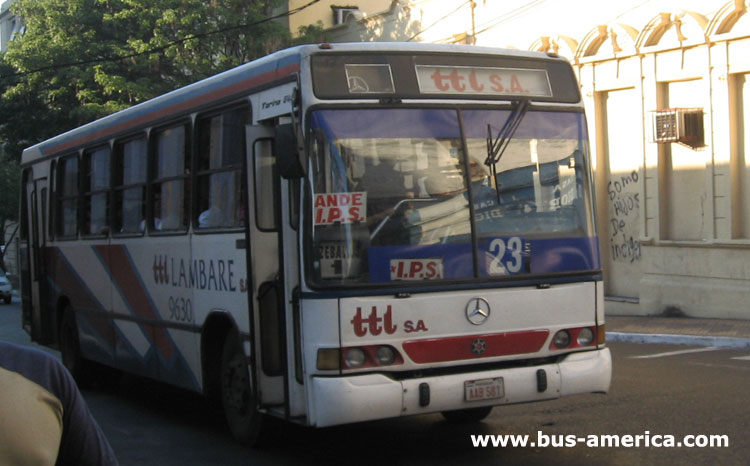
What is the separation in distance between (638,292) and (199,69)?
43.6 feet

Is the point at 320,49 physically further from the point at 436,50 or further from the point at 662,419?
the point at 662,419

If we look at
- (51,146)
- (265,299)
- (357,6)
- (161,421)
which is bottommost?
(161,421)

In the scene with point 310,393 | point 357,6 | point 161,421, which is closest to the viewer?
point 310,393

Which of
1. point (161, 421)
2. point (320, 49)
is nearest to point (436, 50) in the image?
point (320, 49)

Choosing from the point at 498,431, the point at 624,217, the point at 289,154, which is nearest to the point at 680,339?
the point at 624,217

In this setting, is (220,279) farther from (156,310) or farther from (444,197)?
(444,197)

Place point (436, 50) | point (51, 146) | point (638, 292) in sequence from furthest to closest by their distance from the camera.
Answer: point (638, 292), point (51, 146), point (436, 50)

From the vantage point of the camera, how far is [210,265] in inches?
337

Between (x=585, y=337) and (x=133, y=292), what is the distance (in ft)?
15.9

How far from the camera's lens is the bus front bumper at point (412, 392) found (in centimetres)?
668


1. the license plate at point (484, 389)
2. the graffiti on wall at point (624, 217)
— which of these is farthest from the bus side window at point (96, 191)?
the graffiti on wall at point (624, 217)

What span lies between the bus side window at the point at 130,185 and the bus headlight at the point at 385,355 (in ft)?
13.1

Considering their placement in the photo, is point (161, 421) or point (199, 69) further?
point (199, 69)

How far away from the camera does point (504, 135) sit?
7.42m
